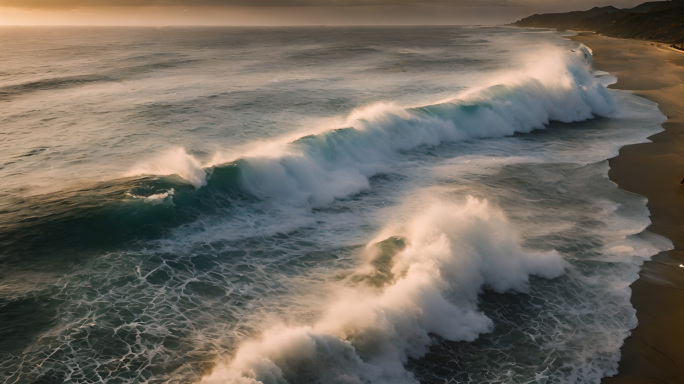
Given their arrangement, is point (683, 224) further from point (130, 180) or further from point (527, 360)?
point (130, 180)

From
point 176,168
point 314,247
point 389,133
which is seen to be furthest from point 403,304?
point 389,133

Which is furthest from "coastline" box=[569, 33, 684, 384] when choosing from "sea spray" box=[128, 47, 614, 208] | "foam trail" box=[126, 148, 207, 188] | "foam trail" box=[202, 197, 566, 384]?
"foam trail" box=[126, 148, 207, 188]

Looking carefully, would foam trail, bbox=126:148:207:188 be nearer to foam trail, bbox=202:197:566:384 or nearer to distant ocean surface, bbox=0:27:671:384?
distant ocean surface, bbox=0:27:671:384

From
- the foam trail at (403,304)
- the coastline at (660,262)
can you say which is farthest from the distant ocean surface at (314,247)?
the coastline at (660,262)

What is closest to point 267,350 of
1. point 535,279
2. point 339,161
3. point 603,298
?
point 535,279

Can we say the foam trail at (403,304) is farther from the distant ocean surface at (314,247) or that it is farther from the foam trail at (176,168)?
the foam trail at (176,168)

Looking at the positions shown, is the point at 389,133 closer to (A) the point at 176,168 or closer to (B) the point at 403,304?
(A) the point at 176,168
